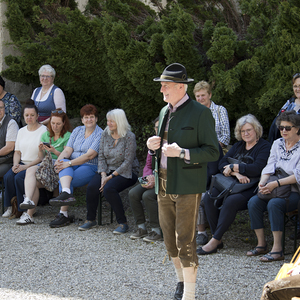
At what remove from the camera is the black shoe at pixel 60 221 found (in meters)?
5.54

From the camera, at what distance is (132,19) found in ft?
22.2

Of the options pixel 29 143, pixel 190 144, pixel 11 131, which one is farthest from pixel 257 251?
pixel 11 131

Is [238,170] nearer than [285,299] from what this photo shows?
No

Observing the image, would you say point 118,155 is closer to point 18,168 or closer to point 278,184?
point 18,168

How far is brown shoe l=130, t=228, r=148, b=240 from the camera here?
503cm

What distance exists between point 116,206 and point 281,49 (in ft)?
9.63

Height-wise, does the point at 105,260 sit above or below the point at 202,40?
below

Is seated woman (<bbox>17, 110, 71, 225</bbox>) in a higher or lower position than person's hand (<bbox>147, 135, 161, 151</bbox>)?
lower

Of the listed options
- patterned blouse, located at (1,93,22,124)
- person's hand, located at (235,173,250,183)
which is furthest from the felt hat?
patterned blouse, located at (1,93,22,124)

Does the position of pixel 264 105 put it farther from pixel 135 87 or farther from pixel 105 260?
pixel 105 260

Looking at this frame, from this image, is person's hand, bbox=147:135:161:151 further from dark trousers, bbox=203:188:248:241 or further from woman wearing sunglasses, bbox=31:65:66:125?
woman wearing sunglasses, bbox=31:65:66:125

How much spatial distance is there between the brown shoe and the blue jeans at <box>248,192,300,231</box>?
1.38 metres

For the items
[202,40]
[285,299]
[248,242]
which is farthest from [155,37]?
[285,299]

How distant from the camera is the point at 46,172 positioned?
5801 millimetres
